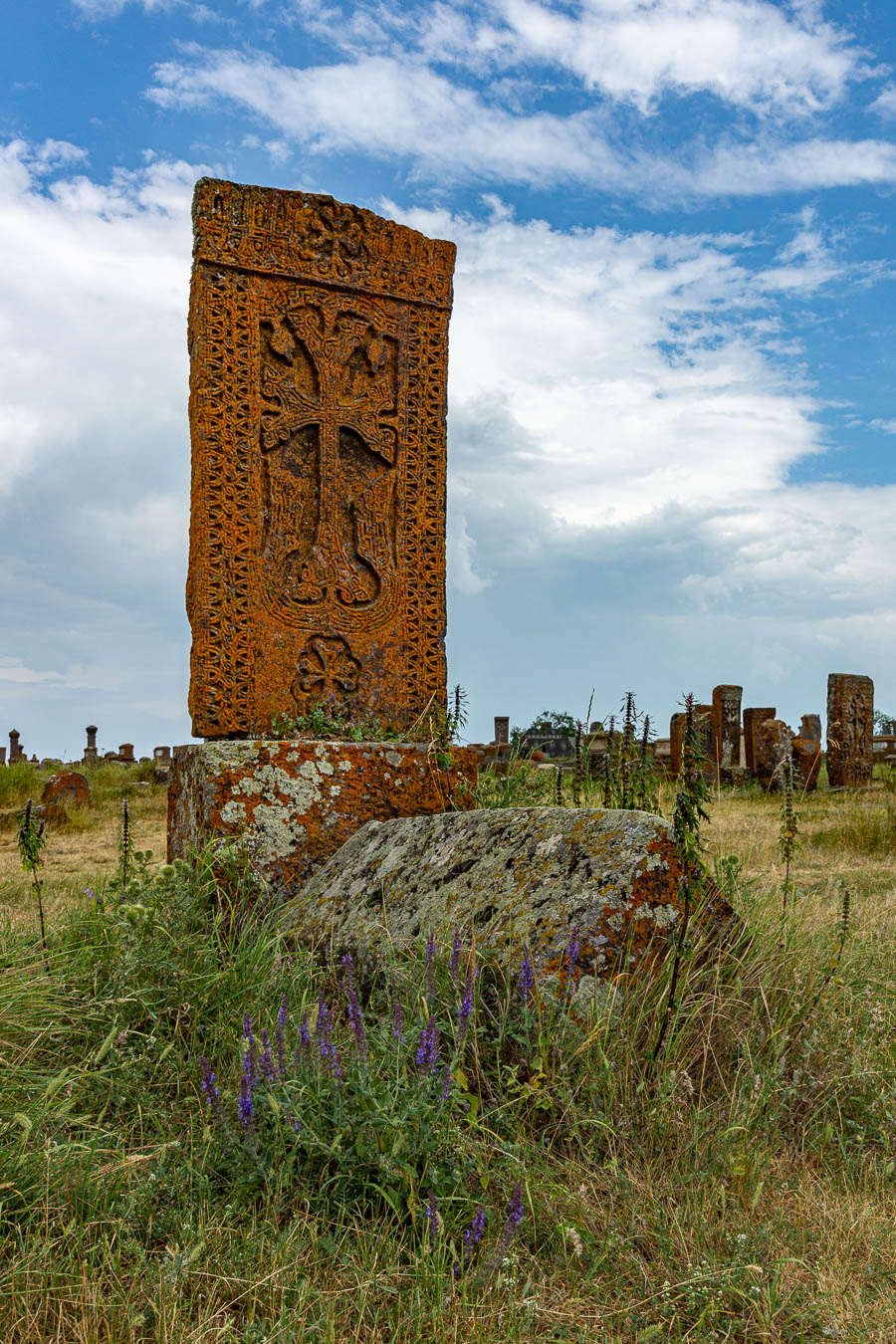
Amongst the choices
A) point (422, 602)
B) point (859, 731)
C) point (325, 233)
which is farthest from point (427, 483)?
point (859, 731)

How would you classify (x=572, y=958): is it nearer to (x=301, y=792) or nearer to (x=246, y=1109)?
(x=246, y=1109)

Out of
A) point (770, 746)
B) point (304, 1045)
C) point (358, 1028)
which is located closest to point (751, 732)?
point (770, 746)

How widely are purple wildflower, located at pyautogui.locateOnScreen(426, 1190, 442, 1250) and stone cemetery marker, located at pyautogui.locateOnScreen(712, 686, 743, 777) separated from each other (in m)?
14.2

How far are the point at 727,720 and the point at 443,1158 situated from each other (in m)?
15.5

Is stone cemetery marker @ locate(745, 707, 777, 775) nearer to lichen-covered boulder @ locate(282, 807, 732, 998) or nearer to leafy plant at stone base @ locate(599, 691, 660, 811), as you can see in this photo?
leafy plant at stone base @ locate(599, 691, 660, 811)

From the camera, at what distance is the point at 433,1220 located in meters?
1.84

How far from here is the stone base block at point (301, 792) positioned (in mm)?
4281

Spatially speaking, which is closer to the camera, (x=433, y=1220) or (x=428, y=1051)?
(x=433, y=1220)

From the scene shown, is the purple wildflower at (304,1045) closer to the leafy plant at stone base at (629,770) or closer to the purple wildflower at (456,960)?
the purple wildflower at (456,960)

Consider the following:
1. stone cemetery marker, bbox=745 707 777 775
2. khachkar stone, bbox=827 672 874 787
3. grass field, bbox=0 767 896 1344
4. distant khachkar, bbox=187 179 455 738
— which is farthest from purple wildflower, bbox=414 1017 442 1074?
stone cemetery marker, bbox=745 707 777 775

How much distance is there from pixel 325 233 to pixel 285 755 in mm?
2673

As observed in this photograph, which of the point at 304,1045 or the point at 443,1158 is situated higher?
the point at 304,1045

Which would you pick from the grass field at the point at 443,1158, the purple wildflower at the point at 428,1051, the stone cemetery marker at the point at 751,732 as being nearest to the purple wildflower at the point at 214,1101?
the grass field at the point at 443,1158

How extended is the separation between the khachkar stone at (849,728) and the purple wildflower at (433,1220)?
1441cm
